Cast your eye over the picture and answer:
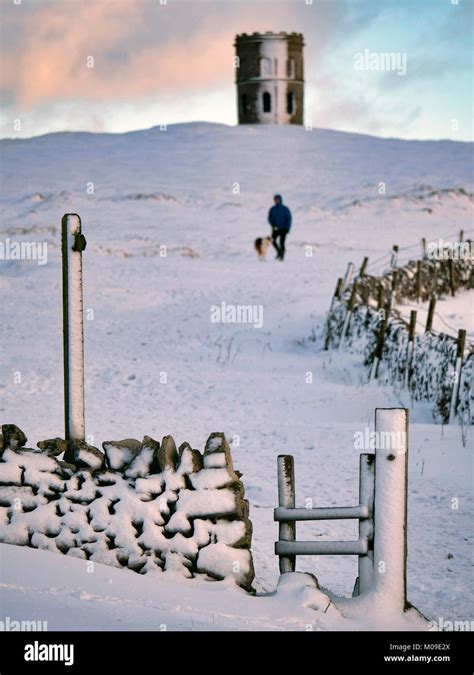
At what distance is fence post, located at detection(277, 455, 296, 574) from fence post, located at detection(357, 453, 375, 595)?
357 mm

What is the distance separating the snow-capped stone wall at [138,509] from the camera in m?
5.45

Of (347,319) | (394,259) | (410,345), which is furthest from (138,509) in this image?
(394,259)

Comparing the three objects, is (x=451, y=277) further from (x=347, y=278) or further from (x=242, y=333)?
(x=242, y=333)

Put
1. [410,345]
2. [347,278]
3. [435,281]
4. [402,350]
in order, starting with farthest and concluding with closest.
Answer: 1. [435,281]
2. [347,278]
3. [402,350]
4. [410,345]

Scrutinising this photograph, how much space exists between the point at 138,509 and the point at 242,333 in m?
11.6

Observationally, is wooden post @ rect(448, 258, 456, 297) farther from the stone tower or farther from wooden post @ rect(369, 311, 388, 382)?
the stone tower

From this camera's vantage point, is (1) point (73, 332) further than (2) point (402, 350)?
No

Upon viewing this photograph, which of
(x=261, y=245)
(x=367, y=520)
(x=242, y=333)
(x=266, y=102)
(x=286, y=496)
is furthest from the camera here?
(x=266, y=102)

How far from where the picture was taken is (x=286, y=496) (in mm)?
5527

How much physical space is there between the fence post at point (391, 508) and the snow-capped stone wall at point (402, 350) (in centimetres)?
582

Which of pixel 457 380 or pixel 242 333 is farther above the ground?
pixel 242 333

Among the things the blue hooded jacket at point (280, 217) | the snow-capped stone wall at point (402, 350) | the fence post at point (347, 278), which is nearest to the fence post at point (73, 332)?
the snow-capped stone wall at point (402, 350)

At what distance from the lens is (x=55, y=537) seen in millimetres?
5578

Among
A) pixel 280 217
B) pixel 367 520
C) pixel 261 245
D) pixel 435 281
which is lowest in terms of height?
pixel 367 520
